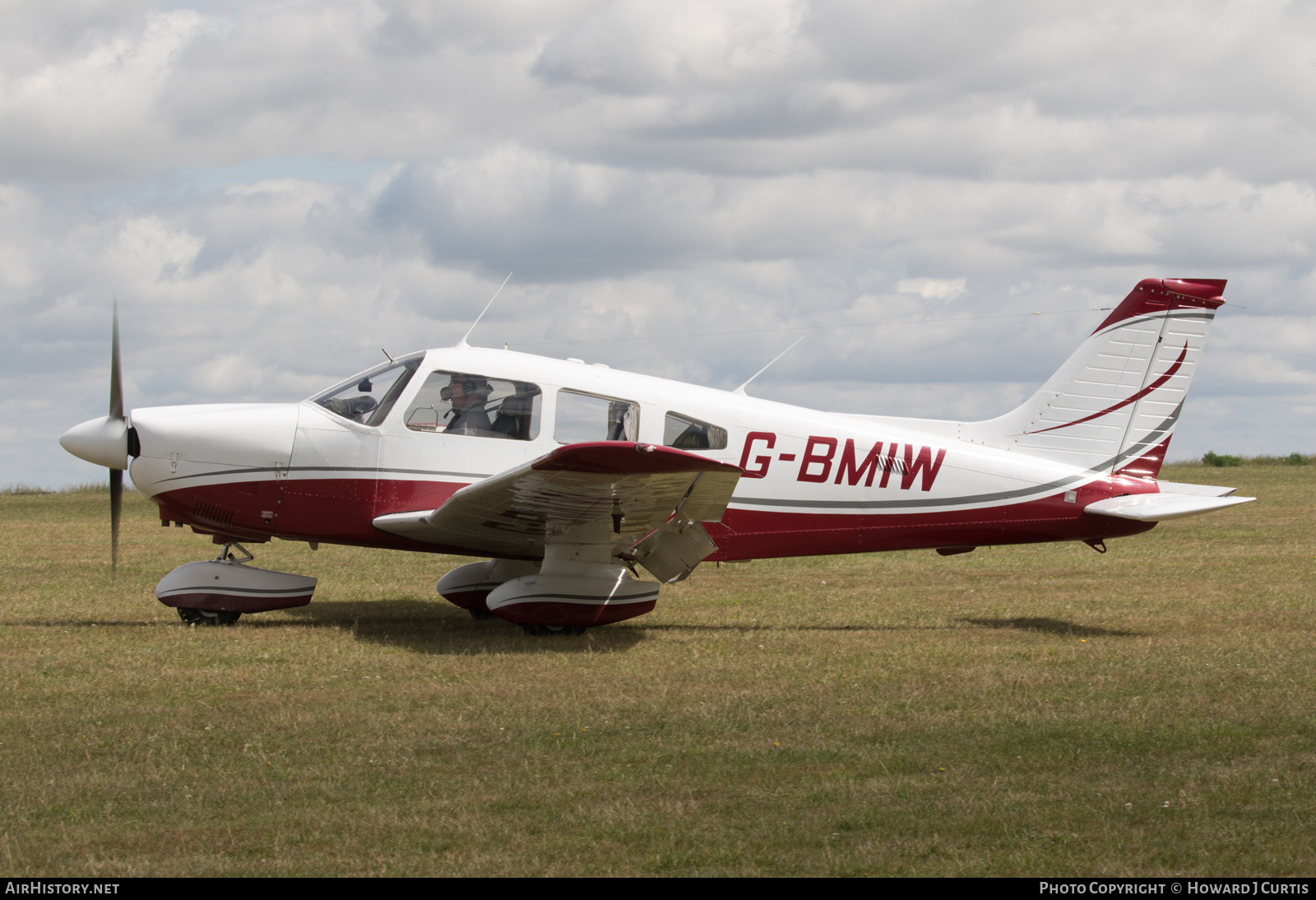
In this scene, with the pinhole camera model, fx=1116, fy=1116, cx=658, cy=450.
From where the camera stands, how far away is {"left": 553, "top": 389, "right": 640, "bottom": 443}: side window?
9.28 m

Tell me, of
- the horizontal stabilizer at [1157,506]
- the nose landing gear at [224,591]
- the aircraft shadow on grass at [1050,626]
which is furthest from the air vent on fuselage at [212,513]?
the horizontal stabilizer at [1157,506]

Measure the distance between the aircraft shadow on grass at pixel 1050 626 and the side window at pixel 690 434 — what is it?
2.85 meters

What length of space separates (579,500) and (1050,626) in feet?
14.7

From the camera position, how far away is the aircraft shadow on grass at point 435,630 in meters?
8.73

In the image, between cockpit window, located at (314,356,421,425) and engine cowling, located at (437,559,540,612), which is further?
engine cowling, located at (437,559,540,612)

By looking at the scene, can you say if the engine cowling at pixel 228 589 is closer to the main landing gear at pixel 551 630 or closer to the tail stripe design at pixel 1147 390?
the main landing gear at pixel 551 630

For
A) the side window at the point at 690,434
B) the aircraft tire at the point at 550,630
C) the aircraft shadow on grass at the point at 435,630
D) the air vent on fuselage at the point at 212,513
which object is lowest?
the aircraft shadow on grass at the point at 435,630

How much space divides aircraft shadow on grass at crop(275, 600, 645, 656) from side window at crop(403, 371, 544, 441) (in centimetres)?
168

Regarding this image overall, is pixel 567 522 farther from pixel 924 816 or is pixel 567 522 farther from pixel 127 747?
pixel 924 816

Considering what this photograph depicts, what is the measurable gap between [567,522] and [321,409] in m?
2.43

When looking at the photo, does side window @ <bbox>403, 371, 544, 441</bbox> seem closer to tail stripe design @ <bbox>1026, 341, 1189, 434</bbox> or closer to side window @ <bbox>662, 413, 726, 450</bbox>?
side window @ <bbox>662, 413, 726, 450</bbox>

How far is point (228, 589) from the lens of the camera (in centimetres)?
926

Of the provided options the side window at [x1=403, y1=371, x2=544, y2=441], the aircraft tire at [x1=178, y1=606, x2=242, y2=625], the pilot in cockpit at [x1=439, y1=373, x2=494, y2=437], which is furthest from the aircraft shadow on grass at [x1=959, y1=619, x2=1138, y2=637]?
the aircraft tire at [x1=178, y1=606, x2=242, y2=625]

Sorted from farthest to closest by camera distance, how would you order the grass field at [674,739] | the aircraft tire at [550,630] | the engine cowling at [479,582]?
the engine cowling at [479,582] → the aircraft tire at [550,630] → the grass field at [674,739]
